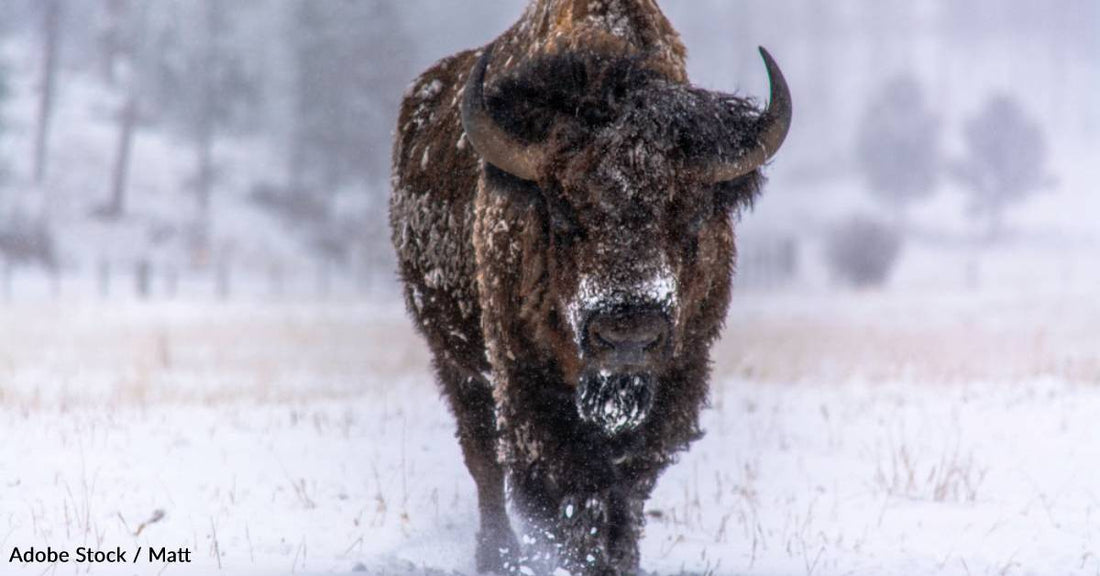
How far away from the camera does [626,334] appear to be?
3857 millimetres

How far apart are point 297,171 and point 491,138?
4244 cm

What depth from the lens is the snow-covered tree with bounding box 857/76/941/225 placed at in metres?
63.0

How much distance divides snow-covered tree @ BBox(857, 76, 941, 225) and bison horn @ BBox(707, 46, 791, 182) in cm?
6033

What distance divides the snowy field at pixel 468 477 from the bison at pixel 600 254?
1018 mm

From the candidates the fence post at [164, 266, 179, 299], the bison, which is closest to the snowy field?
the bison

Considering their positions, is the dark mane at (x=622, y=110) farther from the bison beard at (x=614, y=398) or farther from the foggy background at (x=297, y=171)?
the foggy background at (x=297, y=171)

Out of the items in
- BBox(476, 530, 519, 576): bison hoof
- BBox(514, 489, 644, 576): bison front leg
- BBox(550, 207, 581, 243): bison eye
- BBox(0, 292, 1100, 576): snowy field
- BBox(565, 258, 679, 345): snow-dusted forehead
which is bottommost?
BBox(476, 530, 519, 576): bison hoof

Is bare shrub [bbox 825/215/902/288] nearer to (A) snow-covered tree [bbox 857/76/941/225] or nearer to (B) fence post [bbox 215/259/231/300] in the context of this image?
(A) snow-covered tree [bbox 857/76/941/225]

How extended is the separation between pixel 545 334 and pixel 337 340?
1712cm

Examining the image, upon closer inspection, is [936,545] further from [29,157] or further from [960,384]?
[29,157]

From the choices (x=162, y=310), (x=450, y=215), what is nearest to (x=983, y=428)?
(x=450, y=215)

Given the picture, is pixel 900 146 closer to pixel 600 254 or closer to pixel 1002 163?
pixel 1002 163

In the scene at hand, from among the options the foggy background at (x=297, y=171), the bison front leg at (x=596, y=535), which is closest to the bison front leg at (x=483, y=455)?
the bison front leg at (x=596, y=535)

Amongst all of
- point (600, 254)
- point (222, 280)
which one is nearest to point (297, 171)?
point (222, 280)
